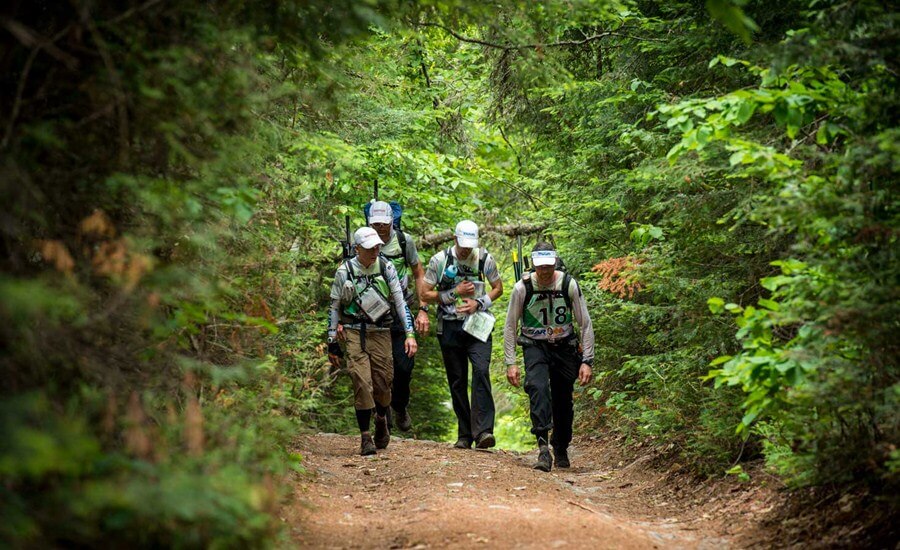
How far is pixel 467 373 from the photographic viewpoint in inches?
429

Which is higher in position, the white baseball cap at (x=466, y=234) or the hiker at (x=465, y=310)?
the white baseball cap at (x=466, y=234)

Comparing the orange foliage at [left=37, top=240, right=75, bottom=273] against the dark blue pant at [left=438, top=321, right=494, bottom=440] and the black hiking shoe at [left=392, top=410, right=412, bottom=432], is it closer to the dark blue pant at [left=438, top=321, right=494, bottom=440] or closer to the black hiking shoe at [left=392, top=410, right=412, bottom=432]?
the dark blue pant at [left=438, top=321, right=494, bottom=440]

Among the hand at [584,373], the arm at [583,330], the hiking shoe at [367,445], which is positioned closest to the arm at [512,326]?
the arm at [583,330]

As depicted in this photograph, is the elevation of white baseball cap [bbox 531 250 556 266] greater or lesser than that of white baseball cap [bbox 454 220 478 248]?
lesser

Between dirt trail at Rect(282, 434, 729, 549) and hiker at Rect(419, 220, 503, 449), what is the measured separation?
54 cm

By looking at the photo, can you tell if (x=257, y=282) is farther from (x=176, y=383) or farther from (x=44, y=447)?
(x=44, y=447)

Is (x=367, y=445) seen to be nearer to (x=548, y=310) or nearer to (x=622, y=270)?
(x=548, y=310)

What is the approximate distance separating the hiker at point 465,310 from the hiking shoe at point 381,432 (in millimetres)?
1101

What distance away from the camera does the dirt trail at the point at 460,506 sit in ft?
19.9

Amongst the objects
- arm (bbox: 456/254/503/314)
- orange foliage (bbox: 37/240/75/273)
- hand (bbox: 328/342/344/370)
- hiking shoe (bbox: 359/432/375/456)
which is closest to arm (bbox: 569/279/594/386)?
arm (bbox: 456/254/503/314)

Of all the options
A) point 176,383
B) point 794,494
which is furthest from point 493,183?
point 176,383

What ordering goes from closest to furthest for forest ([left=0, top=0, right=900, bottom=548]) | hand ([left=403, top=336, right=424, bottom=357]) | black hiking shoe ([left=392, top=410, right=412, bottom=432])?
forest ([left=0, top=0, right=900, bottom=548]) → hand ([left=403, top=336, right=424, bottom=357]) → black hiking shoe ([left=392, top=410, right=412, bottom=432])

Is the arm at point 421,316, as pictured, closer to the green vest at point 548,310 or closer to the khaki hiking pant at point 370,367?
the khaki hiking pant at point 370,367

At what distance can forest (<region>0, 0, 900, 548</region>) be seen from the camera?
12.1 ft
